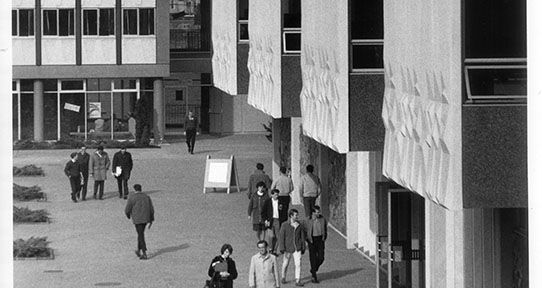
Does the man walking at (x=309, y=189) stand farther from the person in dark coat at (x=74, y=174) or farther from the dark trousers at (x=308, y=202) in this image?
the person in dark coat at (x=74, y=174)

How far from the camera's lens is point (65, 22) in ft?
183

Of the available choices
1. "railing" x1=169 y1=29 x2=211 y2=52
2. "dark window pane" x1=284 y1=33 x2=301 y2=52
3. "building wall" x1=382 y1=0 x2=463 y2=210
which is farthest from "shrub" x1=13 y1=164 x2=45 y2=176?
"building wall" x1=382 y1=0 x2=463 y2=210

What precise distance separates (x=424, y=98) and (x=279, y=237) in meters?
8.72

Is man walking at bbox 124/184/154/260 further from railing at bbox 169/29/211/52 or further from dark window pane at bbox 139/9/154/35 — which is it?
railing at bbox 169/29/211/52

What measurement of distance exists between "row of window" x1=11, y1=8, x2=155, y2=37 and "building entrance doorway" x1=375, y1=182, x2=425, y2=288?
3775cm

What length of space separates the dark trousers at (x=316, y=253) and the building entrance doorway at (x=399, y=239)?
3.92 metres

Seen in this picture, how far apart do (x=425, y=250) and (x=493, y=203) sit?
7107 mm

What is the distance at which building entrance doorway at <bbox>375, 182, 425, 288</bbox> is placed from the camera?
55.8 ft

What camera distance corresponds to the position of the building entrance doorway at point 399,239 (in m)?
17.0

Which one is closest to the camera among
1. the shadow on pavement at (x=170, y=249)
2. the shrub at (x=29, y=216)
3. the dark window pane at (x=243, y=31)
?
the shadow on pavement at (x=170, y=249)

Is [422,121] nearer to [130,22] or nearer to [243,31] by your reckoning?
[243,31]

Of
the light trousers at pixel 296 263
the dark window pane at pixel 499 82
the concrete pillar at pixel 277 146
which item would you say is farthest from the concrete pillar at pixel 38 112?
the dark window pane at pixel 499 82

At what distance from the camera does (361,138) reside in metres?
18.7

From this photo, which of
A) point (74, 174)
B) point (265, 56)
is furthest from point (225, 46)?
point (265, 56)
